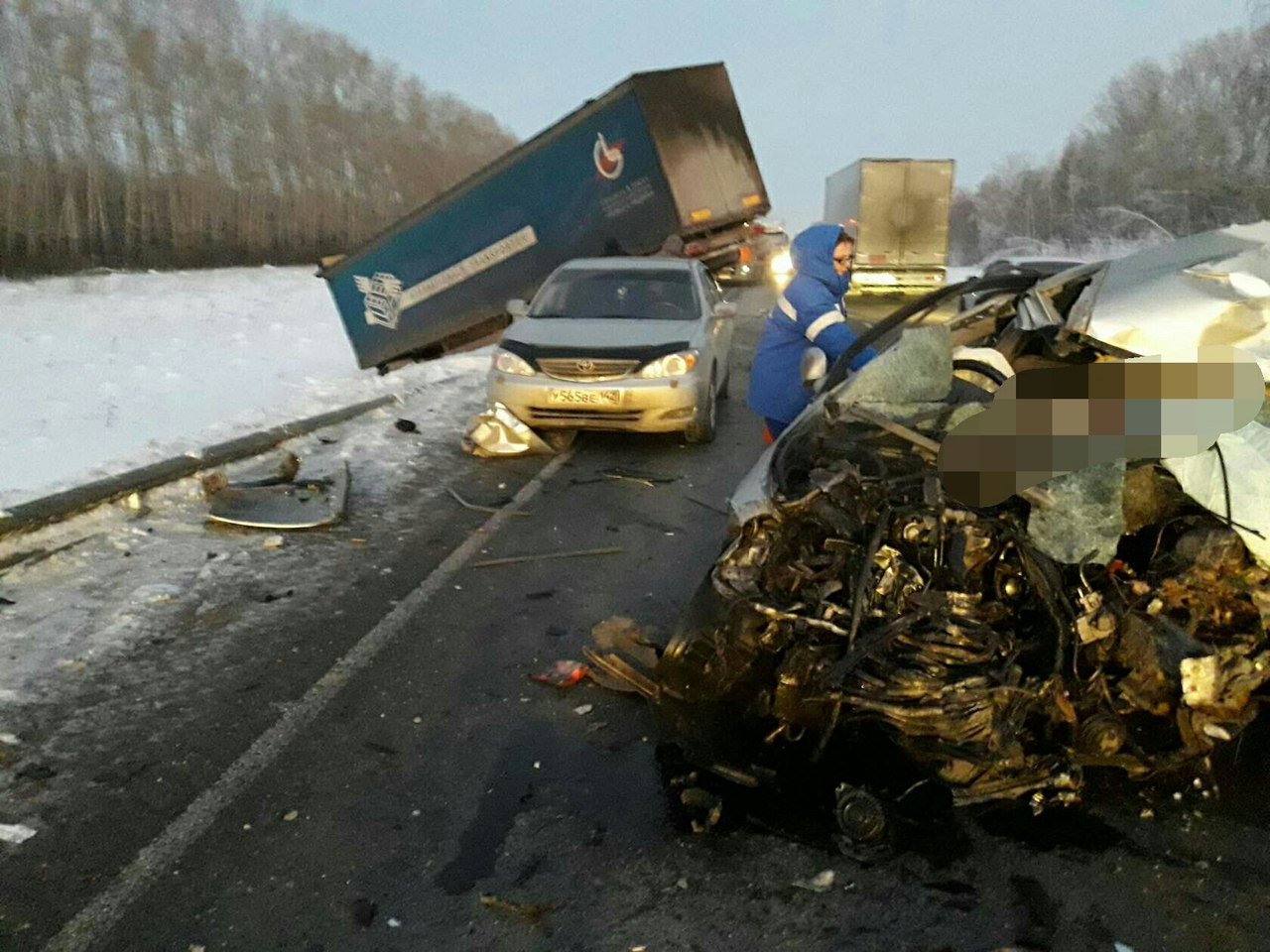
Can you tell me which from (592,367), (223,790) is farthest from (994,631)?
(592,367)

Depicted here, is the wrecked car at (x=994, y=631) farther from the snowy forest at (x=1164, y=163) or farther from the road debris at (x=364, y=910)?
the snowy forest at (x=1164, y=163)

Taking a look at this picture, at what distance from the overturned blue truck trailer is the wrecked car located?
30.2 ft

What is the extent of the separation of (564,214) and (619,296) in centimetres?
352

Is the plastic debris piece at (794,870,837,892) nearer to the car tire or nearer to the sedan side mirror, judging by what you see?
the sedan side mirror

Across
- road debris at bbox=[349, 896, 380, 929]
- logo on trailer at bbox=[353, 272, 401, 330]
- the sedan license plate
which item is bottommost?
road debris at bbox=[349, 896, 380, 929]

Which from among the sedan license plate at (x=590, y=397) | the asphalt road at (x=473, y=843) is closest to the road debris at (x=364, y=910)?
the asphalt road at (x=473, y=843)

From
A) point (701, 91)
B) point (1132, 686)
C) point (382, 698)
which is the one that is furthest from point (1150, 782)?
point (701, 91)

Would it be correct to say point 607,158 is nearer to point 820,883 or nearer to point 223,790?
point 223,790

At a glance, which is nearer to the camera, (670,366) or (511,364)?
(670,366)

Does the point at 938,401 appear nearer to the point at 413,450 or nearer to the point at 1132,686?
the point at 1132,686

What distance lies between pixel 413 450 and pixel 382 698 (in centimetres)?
466

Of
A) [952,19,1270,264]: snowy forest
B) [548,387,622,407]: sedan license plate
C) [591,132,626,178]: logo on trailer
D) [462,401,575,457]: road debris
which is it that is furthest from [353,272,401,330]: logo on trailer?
[952,19,1270,264]: snowy forest

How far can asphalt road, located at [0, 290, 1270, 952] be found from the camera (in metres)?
2.38

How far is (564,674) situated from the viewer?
12.5 ft
